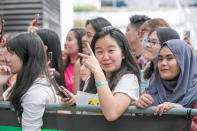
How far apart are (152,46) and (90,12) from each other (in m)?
17.2

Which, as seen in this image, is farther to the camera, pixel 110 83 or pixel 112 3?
pixel 112 3

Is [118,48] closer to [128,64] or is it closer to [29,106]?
[128,64]

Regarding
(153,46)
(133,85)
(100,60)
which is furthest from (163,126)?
(153,46)

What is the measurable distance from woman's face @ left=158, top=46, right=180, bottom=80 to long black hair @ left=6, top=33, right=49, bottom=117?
1065 mm

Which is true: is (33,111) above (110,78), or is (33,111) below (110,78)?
below

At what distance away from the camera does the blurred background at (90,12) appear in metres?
10.5

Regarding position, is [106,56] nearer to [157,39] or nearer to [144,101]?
[144,101]

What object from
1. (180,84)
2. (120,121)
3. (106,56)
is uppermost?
(106,56)

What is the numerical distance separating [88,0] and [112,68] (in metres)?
18.4

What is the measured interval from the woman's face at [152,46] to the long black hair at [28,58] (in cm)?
126

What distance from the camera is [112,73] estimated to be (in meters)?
2.84

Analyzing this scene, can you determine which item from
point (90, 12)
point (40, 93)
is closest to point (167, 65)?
point (40, 93)

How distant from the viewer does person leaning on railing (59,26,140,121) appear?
7.85 feet

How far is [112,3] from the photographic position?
22.8m
